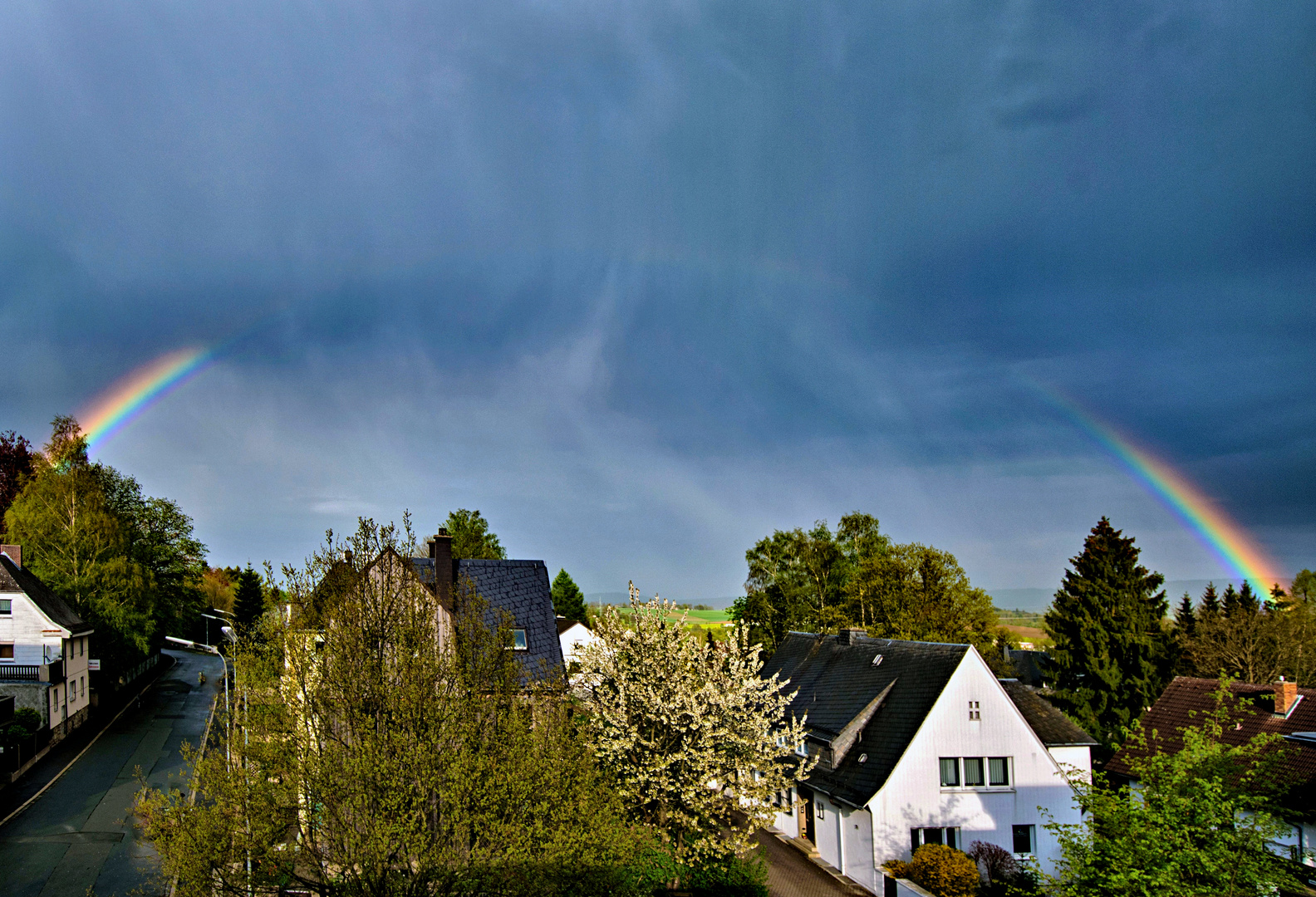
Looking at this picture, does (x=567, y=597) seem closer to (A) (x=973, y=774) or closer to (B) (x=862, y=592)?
(B) (x=862, y=592)

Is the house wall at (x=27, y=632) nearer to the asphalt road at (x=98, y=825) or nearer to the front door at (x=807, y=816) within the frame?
the asphalt road at (x=98, y=825)

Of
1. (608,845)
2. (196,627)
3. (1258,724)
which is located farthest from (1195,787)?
(196,627)

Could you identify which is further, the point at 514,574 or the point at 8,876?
the point at 514,574

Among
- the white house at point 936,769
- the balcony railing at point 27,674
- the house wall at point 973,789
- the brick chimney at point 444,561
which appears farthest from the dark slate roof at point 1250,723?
the balcony railing at point 27,674

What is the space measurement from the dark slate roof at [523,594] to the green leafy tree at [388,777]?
16.3 meters

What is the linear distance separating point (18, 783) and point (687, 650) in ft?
114

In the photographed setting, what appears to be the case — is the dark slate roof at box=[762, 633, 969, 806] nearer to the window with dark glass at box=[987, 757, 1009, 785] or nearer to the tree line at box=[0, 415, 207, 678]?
the window with dark glass at box=[987, 757, 1009, 785]

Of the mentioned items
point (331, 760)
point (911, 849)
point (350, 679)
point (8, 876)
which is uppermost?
point (350, 679)

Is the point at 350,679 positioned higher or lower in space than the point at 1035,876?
higher

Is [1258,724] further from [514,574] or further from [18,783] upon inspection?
[18,783]

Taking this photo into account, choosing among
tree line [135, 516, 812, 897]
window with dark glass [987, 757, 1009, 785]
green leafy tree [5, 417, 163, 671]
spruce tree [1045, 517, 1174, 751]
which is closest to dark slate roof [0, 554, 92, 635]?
green leafy tree [5, 417, 163, 671]

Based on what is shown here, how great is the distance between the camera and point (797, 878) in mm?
33062

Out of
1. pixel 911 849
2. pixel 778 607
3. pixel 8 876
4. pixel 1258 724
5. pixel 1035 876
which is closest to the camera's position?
pixel 1035 876

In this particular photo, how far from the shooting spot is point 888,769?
32.8 m
